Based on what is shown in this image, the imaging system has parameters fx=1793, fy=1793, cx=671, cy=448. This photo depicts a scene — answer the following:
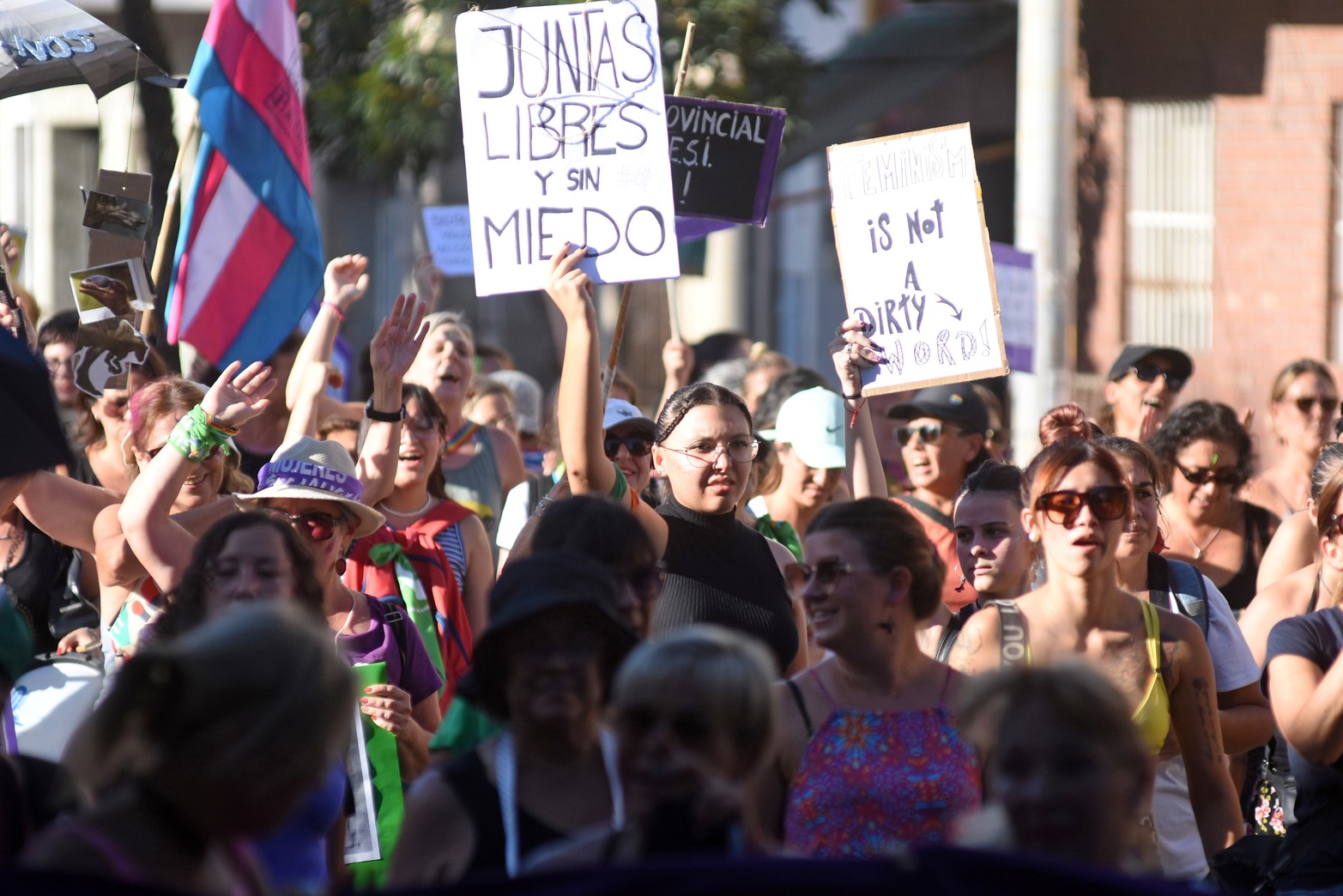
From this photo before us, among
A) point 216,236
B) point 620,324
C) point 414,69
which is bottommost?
point 620,324

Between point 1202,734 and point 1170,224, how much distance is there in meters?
11.8

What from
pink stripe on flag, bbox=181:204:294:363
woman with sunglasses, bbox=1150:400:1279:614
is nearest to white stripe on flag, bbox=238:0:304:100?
pink stripe on flag, bbox=181:204:294:363

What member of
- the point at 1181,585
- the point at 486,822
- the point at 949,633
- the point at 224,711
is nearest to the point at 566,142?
the point at 949,633

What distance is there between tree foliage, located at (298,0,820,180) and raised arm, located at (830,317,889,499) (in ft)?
28.5

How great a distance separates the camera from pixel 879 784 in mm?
3408

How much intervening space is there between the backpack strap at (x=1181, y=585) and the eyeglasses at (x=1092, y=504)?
21.7 inches

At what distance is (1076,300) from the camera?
1582cm

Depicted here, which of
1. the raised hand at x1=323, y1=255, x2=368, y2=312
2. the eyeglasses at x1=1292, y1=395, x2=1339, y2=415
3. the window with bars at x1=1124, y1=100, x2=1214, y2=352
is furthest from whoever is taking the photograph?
the window with bars at x1=1124, y1=100, x2=1214, y2=352

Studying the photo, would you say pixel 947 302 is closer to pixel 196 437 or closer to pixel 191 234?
pixel 196 437

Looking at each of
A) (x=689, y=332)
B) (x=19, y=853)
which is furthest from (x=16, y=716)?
(x=689, y=332)

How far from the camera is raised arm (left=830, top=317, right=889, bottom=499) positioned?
18.5 ft

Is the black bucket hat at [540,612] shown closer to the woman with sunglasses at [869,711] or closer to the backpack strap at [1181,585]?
the woman with sunglasses at [869,711]

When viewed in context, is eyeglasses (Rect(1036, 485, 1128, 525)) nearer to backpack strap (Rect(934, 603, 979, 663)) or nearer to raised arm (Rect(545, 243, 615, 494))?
backpack strap (Rect(934, 603, 979, 663))

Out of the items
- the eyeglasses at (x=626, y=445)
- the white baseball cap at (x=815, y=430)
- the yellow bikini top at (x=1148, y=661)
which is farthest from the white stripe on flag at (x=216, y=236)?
the yellow bikini top at (x=1148, y=661)
